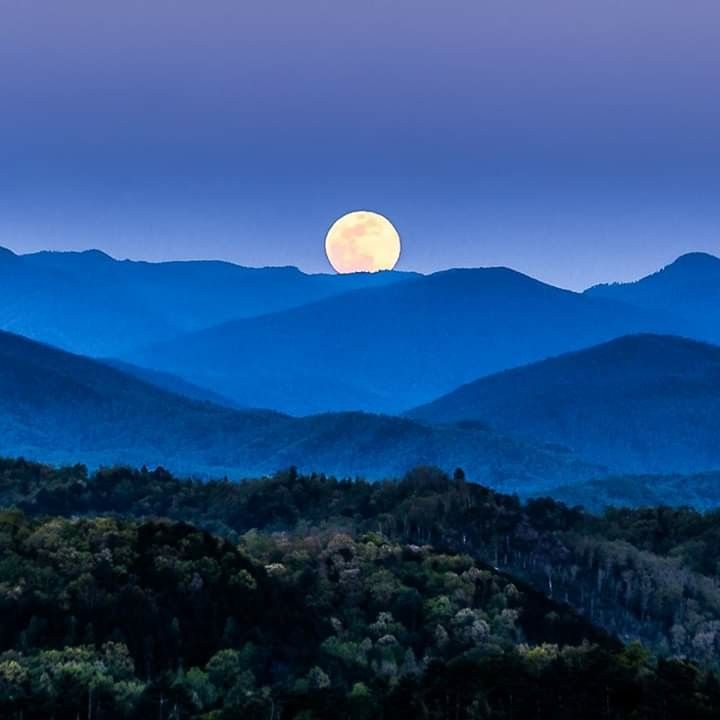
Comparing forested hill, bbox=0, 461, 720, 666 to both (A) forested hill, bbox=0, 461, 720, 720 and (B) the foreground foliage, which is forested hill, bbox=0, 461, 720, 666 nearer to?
Answer: (A) forested hill, bbox=0, 461, 720, 720

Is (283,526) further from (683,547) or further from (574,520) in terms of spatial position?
(683,547)

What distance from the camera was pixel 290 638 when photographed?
10562cm

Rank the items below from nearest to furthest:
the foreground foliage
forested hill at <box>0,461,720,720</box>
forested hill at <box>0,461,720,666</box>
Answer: forested hill at <box>0,461,720,720</box> < the foreground foliage < forested hill at <box>0,461,720,666</box>

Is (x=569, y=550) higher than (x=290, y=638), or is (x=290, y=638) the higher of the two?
(x=569, y=550)

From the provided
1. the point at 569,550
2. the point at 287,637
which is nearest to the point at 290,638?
the point at 287,637

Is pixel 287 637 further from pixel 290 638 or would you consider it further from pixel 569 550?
pixel 569 550

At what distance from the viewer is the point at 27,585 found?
104m

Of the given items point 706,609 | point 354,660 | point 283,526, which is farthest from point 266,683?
point 283,526

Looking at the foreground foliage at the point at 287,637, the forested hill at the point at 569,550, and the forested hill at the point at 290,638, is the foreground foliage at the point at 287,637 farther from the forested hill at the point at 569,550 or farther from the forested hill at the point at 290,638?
the forested hill at the point at 569,550

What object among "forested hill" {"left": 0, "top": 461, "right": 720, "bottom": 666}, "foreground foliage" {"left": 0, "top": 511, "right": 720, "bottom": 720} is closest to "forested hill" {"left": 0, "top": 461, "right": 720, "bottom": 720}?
"foreground foliage" {"left": 0, "top": 511, "right": 720, "bottom": 720}

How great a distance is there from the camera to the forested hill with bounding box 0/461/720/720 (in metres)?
84.5

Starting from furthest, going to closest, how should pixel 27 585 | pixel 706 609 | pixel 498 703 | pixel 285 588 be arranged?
1. pixel 706 609
2. pixel 285 588
3. pixel 27 585
4. pixel 498 703

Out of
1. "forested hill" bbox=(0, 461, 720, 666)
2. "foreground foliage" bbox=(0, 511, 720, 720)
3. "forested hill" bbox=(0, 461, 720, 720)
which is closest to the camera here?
"forested hill" bbox=(0, 461, 720, 720)

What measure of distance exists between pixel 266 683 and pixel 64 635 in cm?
1383
